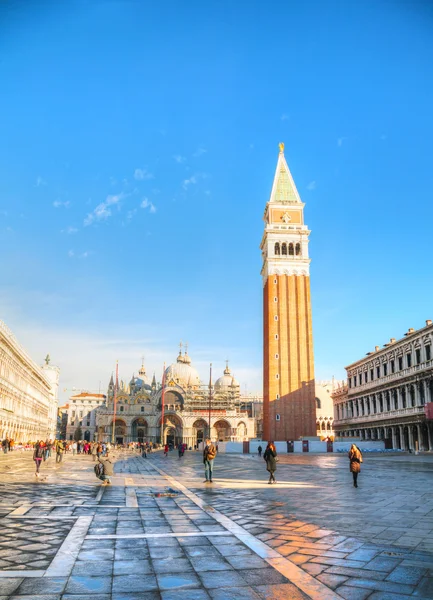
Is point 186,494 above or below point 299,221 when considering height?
below

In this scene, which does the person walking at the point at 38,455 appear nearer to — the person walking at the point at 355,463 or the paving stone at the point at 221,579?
the person walking at the point at 355,463

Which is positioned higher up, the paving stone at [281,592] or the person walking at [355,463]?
the person walking at [355,463]

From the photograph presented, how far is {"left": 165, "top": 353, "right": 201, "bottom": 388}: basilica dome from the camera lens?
93.1 m

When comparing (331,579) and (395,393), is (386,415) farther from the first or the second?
(331,579)

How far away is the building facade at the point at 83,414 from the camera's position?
108562 millimetres

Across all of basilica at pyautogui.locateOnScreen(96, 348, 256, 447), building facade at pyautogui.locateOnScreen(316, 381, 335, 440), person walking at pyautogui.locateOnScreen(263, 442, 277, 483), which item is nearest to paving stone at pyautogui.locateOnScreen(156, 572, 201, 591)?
person walking at pyautogui.locateOnScreen(263, 442, 277, 483)

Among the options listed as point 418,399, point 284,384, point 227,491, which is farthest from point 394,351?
point 227,491

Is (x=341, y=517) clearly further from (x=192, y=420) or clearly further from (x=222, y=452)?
(x=192, y=420)

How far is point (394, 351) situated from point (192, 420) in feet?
141

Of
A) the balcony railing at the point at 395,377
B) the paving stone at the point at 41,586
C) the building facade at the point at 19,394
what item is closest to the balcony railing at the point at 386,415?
the balcony railing at the point at 395,377

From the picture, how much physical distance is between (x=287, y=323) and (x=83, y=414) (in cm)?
6631

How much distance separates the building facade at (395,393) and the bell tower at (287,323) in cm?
597

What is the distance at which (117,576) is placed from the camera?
17.2 ft

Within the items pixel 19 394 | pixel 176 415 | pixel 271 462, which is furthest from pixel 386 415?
Result: pixel 176 415
